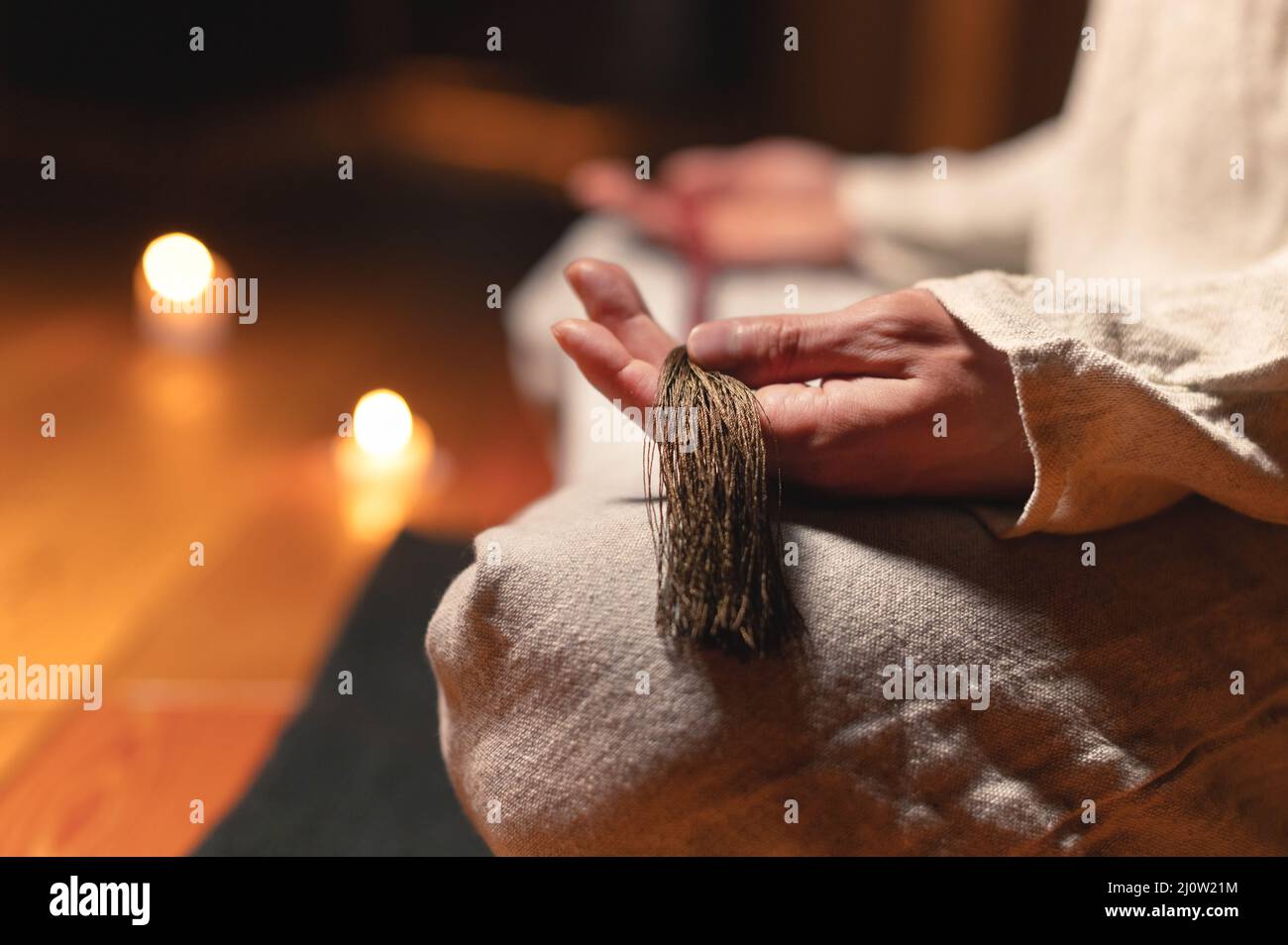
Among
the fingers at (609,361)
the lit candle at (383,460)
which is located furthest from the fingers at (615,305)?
the lit candle at (383,460)

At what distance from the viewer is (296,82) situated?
9.46 ft

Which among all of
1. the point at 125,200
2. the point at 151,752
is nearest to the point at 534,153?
the point at 125,200

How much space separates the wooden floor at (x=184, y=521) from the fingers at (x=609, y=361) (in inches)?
19.3

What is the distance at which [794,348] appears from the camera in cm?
54

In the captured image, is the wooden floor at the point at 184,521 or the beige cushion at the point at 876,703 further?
the wooden floor at the point at 184,521

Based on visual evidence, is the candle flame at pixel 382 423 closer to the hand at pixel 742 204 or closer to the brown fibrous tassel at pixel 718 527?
the hand at pixel 742 204

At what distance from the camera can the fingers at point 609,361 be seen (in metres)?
0.56

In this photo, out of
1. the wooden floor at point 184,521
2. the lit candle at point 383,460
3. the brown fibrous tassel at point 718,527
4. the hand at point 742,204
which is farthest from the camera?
the lit candle at point 383,460

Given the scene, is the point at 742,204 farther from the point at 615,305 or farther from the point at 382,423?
the point at 615,305

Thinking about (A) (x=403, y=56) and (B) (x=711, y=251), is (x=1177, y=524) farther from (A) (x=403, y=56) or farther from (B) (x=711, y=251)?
(A) (x=403, y=56)

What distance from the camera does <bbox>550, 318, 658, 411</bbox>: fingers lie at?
0.56 meters

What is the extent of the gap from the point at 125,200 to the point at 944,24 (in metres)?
1.81

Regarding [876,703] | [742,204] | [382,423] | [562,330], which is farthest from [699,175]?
[876,703]

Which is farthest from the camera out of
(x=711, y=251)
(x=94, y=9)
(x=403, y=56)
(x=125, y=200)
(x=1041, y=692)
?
(x=403, y=56)
